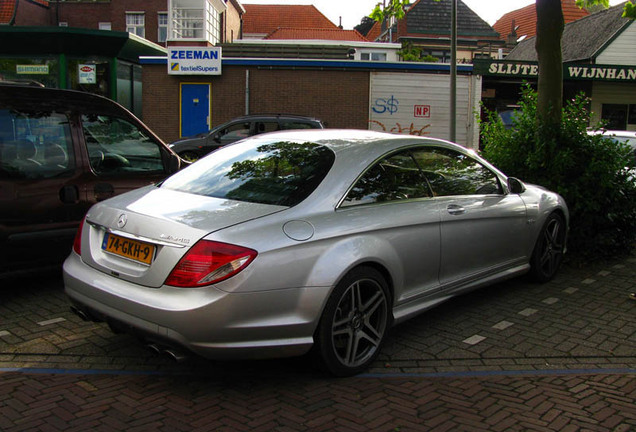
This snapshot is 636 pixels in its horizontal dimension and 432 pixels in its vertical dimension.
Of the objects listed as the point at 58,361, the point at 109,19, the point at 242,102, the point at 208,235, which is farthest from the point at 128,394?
the point at 109,19

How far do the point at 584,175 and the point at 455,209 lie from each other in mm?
3014

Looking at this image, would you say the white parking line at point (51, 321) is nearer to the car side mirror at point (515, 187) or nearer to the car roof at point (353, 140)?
the car roof at point (353, 140)

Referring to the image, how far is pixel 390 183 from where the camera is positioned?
4293 millimetres

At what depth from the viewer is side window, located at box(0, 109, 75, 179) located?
4.96 m

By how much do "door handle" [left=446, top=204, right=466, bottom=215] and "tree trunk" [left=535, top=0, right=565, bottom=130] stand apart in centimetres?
317

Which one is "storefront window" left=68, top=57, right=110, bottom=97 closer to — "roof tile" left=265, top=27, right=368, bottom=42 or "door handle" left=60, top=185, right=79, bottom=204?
"roof tile" left=265, top=27, right=368, bottom=42

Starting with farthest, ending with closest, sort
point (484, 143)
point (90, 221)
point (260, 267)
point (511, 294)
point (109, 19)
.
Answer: point (109, 19), point (484, 143), point (511, 294), point (90, 221), point (260, 267)

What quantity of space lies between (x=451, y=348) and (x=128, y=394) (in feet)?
7.33

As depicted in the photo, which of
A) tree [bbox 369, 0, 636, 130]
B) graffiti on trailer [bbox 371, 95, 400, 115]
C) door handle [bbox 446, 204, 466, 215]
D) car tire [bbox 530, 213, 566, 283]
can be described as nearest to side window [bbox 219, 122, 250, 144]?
graffiti on trailer [bbox 371, 95, 400, 115]

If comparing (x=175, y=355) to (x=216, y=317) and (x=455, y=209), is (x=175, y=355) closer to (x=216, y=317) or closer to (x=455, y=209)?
(x=216, y=317)

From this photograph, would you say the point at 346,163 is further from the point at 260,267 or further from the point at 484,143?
the point at 484,143

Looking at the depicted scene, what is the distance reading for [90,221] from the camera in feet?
13.0

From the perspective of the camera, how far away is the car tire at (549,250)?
5.90 metres

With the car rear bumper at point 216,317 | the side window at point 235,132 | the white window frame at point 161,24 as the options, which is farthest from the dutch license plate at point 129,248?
the white window frame at point 161,24
